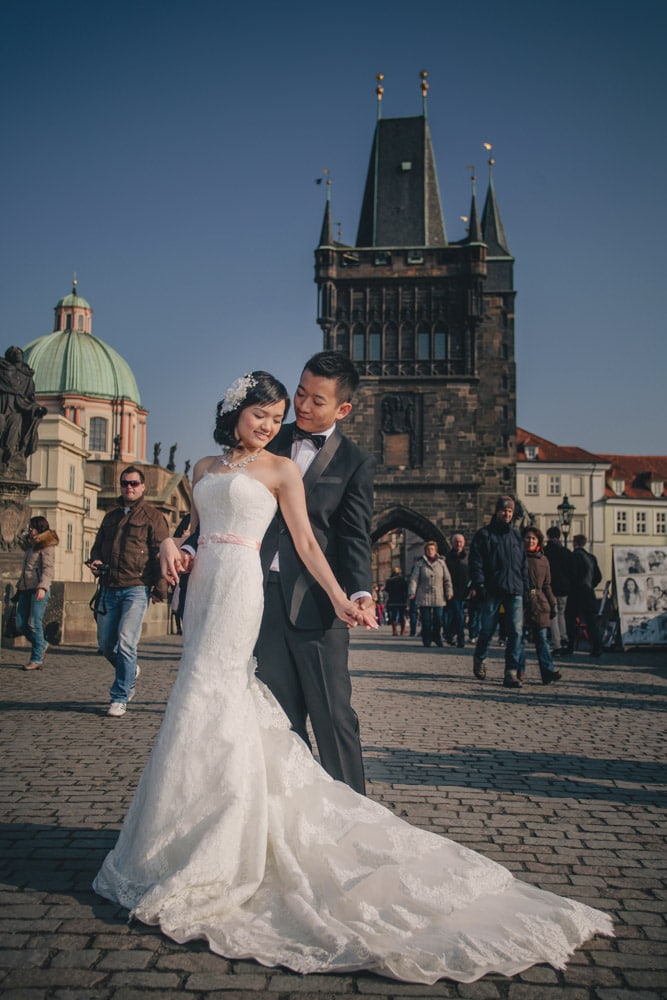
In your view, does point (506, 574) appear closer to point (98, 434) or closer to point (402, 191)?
point (402, 191)

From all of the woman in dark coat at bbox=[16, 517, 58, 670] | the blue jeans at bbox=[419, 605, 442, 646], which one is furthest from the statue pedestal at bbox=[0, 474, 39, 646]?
the blue jeans at bbox=[419, 605, 442, 646]

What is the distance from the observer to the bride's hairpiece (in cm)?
388

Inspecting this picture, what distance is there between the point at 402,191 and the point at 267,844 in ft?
166

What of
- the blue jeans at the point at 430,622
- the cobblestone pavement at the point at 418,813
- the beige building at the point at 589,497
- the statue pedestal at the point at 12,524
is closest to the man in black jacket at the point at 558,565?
the blue jeans at the point at 430,622

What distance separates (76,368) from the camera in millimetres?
74500

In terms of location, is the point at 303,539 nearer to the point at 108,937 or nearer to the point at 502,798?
the point at 108,937

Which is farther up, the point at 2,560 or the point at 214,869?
the point at 2,560

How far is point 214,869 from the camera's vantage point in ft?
10.5

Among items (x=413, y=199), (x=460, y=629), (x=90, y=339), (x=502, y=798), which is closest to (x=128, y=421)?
(x=90, y=339)

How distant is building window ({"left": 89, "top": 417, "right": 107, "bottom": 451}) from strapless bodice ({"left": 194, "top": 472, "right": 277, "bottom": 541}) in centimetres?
7258

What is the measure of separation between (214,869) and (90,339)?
3072 inches

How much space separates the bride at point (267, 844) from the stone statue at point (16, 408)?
34.5 ft

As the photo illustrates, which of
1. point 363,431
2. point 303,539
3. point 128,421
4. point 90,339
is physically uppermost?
point 90,339

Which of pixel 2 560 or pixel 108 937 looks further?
pixel 2 560
